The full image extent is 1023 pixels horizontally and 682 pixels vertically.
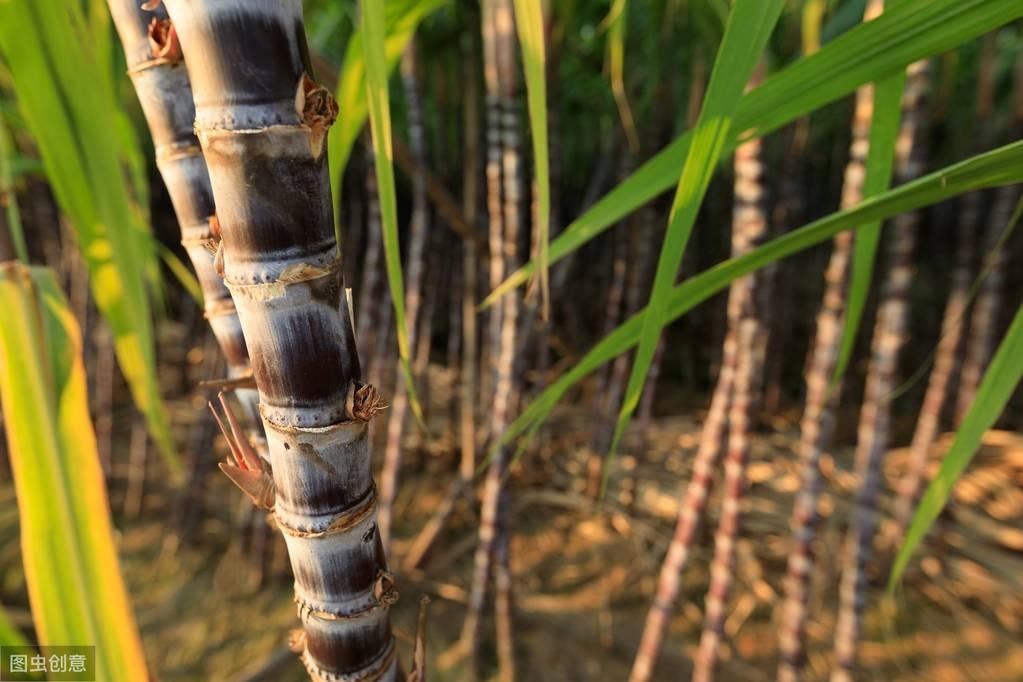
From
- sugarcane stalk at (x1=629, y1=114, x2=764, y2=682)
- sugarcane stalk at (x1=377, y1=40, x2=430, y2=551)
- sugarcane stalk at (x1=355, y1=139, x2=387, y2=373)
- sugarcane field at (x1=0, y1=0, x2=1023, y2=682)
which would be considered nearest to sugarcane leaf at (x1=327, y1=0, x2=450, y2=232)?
sugarcane field at (x1=0, y1=0, x2=1023, y2=682)

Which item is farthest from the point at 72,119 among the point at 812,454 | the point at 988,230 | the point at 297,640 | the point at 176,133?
the point at 988,230

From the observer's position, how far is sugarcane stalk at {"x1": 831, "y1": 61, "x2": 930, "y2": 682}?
563 millimetres

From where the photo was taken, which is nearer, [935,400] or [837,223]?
[837,223]

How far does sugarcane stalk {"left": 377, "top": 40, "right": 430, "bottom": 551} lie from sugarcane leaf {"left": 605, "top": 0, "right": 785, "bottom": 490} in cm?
62

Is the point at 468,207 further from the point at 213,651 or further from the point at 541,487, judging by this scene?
the point at 213,651

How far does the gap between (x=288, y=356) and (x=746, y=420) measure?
54cm

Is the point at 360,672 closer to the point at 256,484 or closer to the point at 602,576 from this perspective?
the point at 256,484

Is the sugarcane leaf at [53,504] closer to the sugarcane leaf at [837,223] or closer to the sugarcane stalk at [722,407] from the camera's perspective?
the sugarcane leaf at [837,223]

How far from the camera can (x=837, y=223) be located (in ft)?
0.71

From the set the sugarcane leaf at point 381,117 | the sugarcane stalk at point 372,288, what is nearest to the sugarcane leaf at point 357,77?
the sugarcane leaf at point 381,117

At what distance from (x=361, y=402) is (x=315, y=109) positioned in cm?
10

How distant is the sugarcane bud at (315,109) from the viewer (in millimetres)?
158

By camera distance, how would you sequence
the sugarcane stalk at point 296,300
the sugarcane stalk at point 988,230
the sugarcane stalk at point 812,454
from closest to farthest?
1. the sugarcane stalk at point 296,300
2. the sugarcane stalk at point 812,454
3. the sugarcane stalk at point 988,230

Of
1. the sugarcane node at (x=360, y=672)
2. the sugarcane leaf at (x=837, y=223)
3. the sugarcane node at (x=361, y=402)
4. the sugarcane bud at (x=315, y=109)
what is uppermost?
the sugarcane bud at (x=315, y=109)
